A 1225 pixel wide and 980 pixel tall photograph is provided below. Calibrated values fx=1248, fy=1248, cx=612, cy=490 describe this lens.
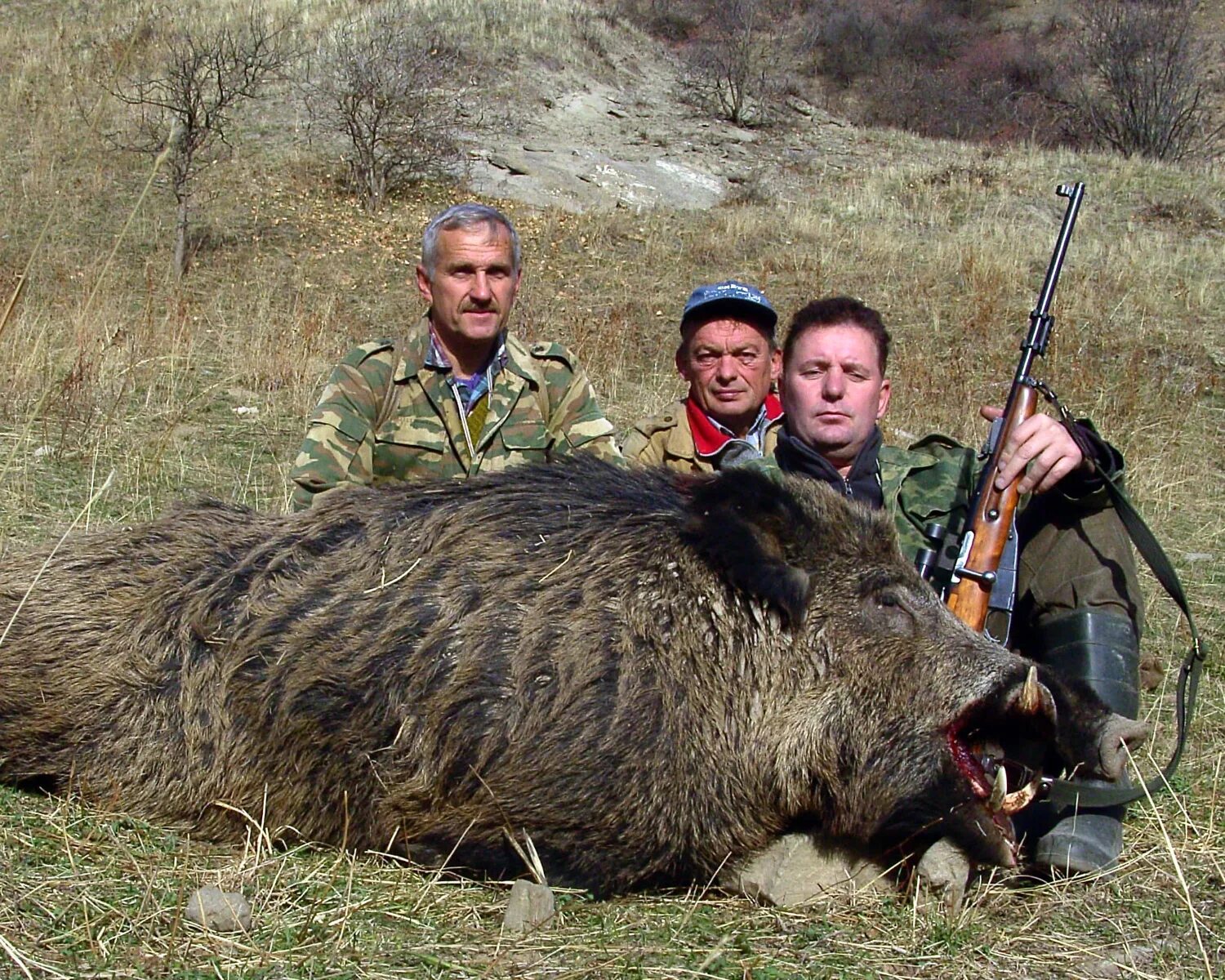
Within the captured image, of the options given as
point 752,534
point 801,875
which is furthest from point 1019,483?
point 801,875

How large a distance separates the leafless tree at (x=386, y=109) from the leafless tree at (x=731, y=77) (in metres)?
5.27

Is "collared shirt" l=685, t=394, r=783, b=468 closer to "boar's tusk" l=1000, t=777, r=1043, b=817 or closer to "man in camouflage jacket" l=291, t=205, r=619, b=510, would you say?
"man in camouflage jacket" l=291, t=205, r=619, b=510

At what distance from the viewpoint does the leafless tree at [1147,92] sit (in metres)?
26.0

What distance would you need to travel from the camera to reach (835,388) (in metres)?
4.17

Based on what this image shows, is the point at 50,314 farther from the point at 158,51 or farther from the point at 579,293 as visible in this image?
the point at 158,51

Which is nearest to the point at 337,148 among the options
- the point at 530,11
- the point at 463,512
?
the point at 530,11

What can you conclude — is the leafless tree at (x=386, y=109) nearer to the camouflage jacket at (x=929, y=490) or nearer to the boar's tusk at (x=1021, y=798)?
the camouflage jacket at (x=929, y=490)

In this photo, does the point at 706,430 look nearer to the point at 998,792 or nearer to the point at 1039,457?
the point at 1039,457

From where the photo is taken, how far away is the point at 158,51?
63.9 ft

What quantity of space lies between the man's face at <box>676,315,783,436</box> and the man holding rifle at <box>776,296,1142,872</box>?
61 centimetres

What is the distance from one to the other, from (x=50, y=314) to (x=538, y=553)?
8055 mm

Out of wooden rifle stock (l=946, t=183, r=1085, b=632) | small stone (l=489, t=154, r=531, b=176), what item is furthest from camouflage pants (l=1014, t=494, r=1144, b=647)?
small stone (l=489, t=154, r=531, b=176)

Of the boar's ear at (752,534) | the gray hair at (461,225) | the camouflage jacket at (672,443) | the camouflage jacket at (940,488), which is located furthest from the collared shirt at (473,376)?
the boar's ear at (752,534)

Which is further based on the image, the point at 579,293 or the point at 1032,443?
the point at 579,293
